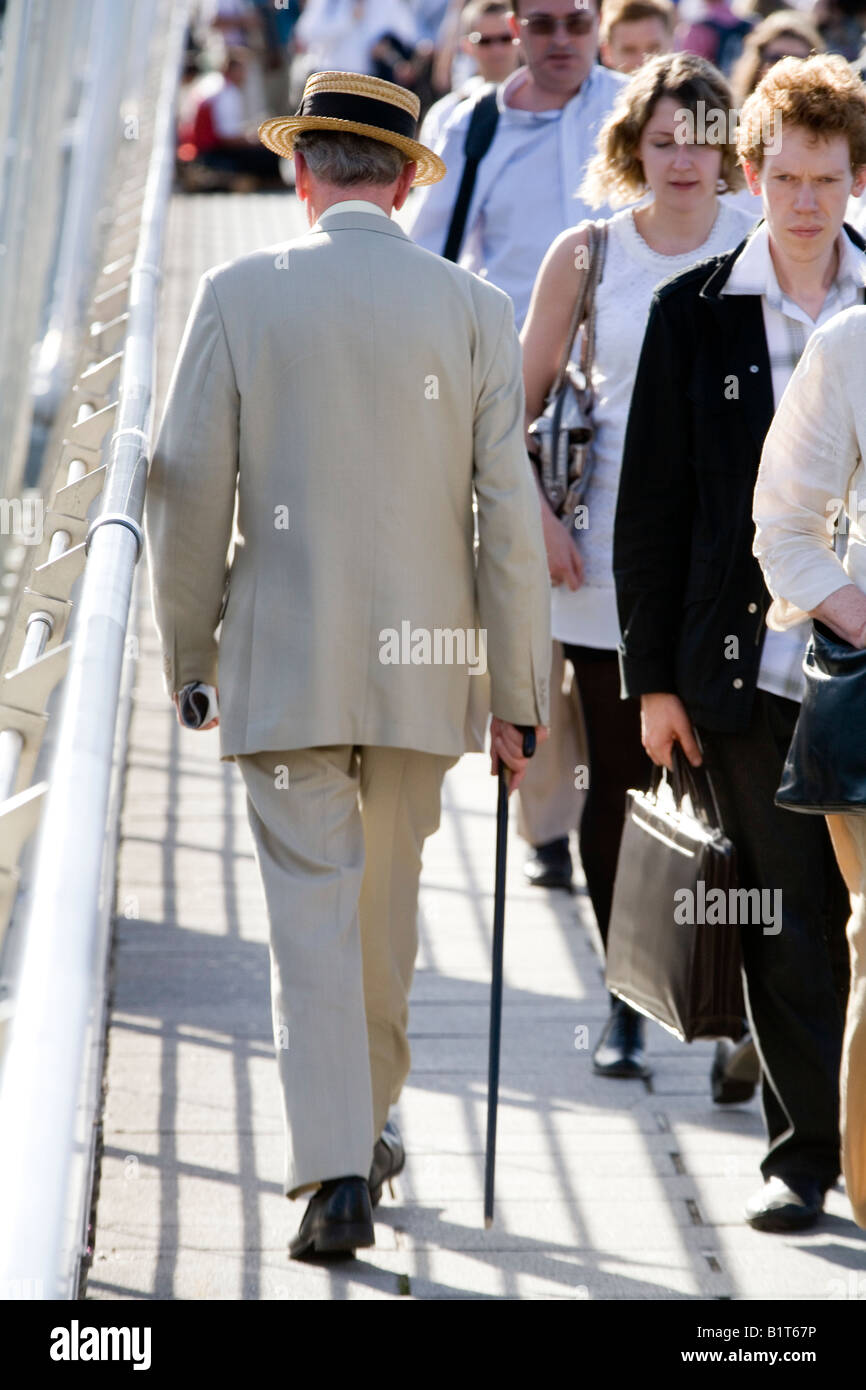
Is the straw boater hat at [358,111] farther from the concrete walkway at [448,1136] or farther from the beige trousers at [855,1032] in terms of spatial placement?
the concrete walkway at [448,1136]

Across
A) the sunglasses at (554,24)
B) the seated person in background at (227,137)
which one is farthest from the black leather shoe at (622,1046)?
the seated person in background at (227,137)

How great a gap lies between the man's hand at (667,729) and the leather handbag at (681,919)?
3cm

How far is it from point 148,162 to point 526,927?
3625mm

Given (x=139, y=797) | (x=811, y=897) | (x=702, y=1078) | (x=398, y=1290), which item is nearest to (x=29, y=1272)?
(x=398, y=1290)

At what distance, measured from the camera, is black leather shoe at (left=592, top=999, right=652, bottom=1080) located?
13.6 feet

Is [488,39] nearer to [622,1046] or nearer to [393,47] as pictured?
[622,1046]

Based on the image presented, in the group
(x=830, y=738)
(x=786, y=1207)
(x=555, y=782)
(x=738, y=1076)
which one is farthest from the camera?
(x=555, y=782)

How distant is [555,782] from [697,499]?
1.87 meters

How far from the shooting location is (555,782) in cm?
534

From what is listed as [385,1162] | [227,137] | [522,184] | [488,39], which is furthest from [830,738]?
[227,137]

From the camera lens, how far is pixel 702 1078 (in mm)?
4184

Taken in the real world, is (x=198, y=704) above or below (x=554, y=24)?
below

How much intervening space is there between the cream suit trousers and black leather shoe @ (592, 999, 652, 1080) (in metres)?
0.81

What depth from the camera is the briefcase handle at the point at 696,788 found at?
361 centimetres
